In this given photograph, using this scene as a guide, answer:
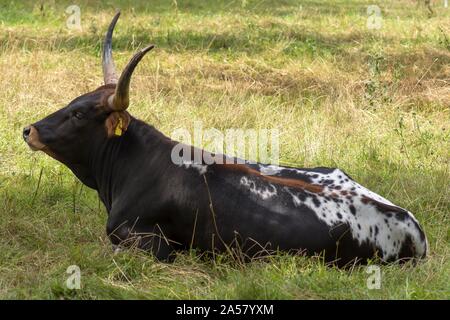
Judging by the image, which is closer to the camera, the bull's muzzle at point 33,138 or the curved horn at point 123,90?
the curved horn at point 123,90

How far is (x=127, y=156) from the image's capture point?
6.38 meters

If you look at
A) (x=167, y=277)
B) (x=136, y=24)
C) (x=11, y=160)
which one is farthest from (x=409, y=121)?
(x=136, y=24)

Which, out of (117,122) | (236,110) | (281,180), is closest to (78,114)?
(117,122)

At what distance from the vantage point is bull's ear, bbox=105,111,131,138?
6.28 meters

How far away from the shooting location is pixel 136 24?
14.8 m

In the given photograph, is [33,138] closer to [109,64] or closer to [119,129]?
[119,129]

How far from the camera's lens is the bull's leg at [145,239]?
19.7 feet

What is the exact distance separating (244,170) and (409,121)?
3709mm

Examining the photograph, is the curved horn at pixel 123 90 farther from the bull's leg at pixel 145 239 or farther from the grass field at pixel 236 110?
the grass field at pixel 236 110

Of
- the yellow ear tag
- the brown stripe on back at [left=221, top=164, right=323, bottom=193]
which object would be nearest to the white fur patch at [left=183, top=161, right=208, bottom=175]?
the brown stripe on back at [left=221, top=164, right=323, bottom=193]

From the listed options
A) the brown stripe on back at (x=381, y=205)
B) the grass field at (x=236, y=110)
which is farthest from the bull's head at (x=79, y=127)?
the brown stripe on back at (x=381, y=205)

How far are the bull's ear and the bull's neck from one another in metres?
0.11

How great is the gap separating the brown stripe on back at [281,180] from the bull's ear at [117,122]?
69cm
